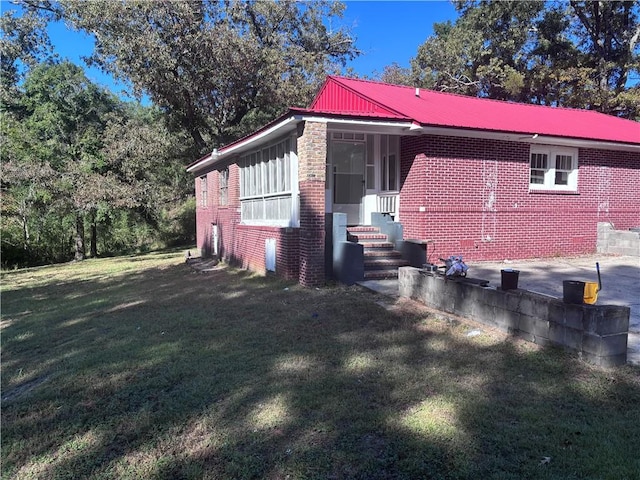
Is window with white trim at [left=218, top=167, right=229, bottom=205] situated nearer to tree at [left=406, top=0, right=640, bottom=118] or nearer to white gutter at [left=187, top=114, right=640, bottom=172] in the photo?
white gutter at [left=187, top=114, right=640, bottom=172]

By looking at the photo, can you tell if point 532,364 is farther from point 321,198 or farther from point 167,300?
point 167,300

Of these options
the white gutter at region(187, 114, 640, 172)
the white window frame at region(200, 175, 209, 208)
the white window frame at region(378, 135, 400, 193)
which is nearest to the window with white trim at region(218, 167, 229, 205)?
the white window frame at region(200, 175, 209, 208)

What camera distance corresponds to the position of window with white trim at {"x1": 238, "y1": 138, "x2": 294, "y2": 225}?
9.30 metres

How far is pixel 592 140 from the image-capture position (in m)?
10.5

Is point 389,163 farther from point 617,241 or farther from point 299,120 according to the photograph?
point 617,241

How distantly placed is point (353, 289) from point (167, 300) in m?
3.70

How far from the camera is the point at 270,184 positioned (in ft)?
34.2

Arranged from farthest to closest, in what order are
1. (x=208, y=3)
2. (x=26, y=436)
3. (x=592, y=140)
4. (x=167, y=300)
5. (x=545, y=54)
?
(x=545, y=54), (x=208, y=3), (x=592, y=140), (x=167, y=300), (x=26, y=436)

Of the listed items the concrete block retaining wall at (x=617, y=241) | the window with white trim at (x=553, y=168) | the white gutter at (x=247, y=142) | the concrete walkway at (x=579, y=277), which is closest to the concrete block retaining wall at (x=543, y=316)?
the concrete walkway at (x=579, y=277)

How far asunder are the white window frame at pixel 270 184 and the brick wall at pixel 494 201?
104 inches

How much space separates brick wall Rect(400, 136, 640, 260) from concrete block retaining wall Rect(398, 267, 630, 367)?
3.56 meters

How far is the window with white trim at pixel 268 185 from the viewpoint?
30.5 ft

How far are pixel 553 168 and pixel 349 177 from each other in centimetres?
505

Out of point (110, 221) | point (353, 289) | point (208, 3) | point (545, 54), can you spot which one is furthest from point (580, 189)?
point (110, 221)
